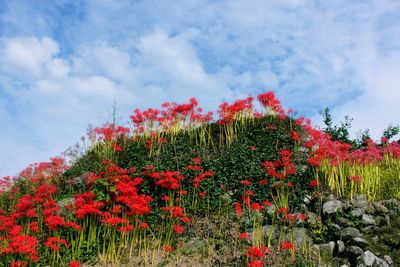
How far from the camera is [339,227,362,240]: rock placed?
8.85 m

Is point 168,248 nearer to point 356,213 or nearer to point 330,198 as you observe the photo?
point 330,198

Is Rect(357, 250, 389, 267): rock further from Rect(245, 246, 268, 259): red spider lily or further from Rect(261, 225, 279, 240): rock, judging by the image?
Rect(245, 246, 268, 259): red spider lily

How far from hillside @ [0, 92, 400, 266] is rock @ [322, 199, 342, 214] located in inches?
0.9

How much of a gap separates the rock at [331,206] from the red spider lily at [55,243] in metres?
5.76

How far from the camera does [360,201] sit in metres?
10.2

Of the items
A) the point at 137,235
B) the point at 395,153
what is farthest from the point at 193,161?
the point at 395,153

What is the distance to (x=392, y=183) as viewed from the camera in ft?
37.8

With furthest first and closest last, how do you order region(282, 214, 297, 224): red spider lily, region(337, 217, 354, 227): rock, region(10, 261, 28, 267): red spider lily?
region(337, 217, 354, 227): rock < region(282, 214, 297, 224): red spider lily < region(10, 261, 28, 267): red spider lily

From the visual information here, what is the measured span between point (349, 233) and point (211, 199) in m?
3.30

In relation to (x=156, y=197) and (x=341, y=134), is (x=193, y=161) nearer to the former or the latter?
(x=156, y=197)

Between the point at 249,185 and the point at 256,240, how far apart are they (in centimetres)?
212

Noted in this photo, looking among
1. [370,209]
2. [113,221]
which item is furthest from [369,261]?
[113,221]

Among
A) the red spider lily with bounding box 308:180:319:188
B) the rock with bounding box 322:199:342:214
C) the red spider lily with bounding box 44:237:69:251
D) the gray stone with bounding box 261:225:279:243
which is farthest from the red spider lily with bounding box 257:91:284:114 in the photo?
the red spider lily with bounding box 44:237:69:251

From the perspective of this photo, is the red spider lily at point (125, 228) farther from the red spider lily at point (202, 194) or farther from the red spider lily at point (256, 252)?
the red spider lily at point (256, 252)
